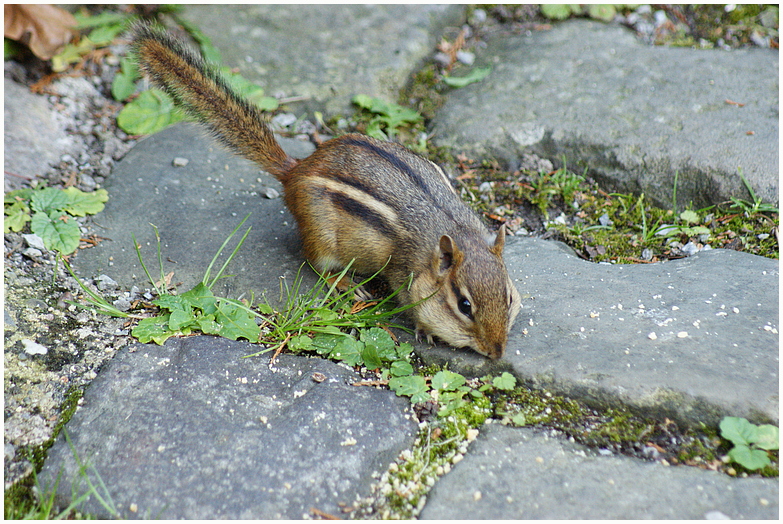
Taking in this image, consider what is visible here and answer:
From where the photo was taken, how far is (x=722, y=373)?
2.77 metres

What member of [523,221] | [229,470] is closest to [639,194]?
[523,221]

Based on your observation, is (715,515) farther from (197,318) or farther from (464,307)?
(197,318)

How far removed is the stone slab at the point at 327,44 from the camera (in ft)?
17.6

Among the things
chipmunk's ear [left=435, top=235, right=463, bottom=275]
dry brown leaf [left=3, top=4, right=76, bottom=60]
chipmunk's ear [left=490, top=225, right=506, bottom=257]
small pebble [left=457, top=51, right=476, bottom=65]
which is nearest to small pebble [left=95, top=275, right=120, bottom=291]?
chipmunk's ear [left=435, top=235, right=463, bottom=275]

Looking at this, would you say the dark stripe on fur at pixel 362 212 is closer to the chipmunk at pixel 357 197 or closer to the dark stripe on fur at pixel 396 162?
the chipmunk at pixel 357 197

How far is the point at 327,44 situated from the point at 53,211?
113 inches

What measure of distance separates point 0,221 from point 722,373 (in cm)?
395

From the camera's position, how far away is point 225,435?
270 cm

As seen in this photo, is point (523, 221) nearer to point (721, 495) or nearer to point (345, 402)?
point (345, 402)

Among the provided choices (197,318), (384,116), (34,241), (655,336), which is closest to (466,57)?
(384,116)

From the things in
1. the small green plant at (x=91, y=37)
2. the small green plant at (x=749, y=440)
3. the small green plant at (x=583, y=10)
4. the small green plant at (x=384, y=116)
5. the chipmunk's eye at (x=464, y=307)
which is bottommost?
the small green plant at (x=749, y=440)

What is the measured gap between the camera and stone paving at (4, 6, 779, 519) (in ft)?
7.96

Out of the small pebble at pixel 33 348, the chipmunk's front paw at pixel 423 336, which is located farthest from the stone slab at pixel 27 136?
the chipmunk's front paw at pixel 423 336

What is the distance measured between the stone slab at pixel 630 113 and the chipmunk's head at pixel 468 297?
1.69 meters
